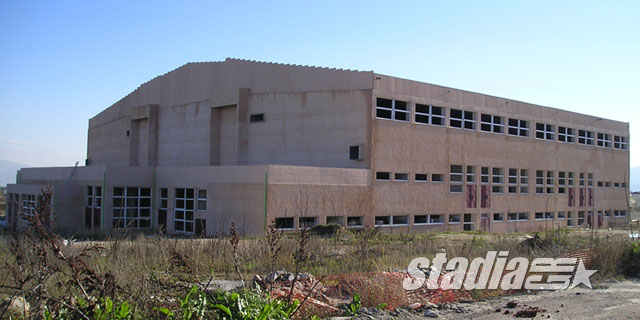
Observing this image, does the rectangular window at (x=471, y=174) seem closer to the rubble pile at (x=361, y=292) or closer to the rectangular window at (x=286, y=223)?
the rectangular window at (x=286, y=223)

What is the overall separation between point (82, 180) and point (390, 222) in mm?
17559

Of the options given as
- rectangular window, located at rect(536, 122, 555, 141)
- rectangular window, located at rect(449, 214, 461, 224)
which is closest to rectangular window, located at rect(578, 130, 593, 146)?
rectangular window, located at rect(536, 122, 555, 141)

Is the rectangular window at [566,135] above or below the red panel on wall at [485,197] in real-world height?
above

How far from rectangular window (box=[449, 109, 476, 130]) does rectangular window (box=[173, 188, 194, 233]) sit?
1546 cm

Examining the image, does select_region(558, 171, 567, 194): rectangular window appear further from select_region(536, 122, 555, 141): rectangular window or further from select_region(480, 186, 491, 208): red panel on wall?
select_region(480, 186, 491, 208): red panel on wall

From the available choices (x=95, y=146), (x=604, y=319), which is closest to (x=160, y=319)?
(x=604, y=319)

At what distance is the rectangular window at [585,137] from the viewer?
4275 centimetres

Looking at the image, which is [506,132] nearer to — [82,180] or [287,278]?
[82,180]

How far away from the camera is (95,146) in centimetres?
4981

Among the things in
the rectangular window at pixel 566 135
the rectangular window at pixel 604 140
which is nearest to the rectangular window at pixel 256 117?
the rectangular window at pixel 566 135

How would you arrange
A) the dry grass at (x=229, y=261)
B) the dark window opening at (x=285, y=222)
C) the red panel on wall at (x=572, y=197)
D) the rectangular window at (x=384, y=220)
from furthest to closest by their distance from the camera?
1. the red panel on wall at (x=572, y=197)
2. the rectangular window at (x=384, y=220)
3. the dark window opening at (x=285, y=222)
4. the dry grass at (x=229, y=261)

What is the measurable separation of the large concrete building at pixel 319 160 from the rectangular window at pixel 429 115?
0.08 m

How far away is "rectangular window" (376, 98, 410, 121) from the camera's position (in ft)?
95.4

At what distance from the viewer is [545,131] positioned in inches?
1540
